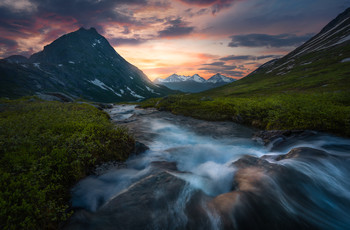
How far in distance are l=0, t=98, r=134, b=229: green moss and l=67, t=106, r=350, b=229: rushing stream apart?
61 centimetres

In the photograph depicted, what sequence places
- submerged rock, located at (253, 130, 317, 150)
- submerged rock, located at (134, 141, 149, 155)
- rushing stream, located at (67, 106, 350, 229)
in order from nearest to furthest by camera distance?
1. rushing stream, located at (67, 106, 350, 229)
2. submerged rock, located at (134, 141, 149, 155)
3. submerged rock, located at (253, 130, 317, 150)

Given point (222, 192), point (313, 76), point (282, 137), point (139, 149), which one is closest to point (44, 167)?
point (139, 149)

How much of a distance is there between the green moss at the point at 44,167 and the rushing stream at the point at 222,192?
Result: 0.61 meters

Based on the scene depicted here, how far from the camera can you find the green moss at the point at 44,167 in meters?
3.54

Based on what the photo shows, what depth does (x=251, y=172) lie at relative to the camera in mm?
6691

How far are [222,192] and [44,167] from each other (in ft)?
21.1

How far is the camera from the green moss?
11.6 feet

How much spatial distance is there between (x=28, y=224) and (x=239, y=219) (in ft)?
17.2

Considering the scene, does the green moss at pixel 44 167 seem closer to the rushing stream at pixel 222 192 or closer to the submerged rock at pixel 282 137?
the rushing stream at pixel 222 192

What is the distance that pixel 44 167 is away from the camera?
16.5 ft

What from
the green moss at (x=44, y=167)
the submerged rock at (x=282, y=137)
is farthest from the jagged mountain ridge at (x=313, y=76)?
the green moss at (x=44, y=167)

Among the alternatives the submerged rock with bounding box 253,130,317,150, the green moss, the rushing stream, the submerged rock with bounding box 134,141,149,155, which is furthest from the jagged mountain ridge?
the green moss

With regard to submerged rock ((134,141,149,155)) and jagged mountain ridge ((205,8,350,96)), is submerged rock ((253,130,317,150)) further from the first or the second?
jagged mountain ridge ((205,8,350,96))

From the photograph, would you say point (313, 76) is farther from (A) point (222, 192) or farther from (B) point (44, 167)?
(B) point (44, 167)
